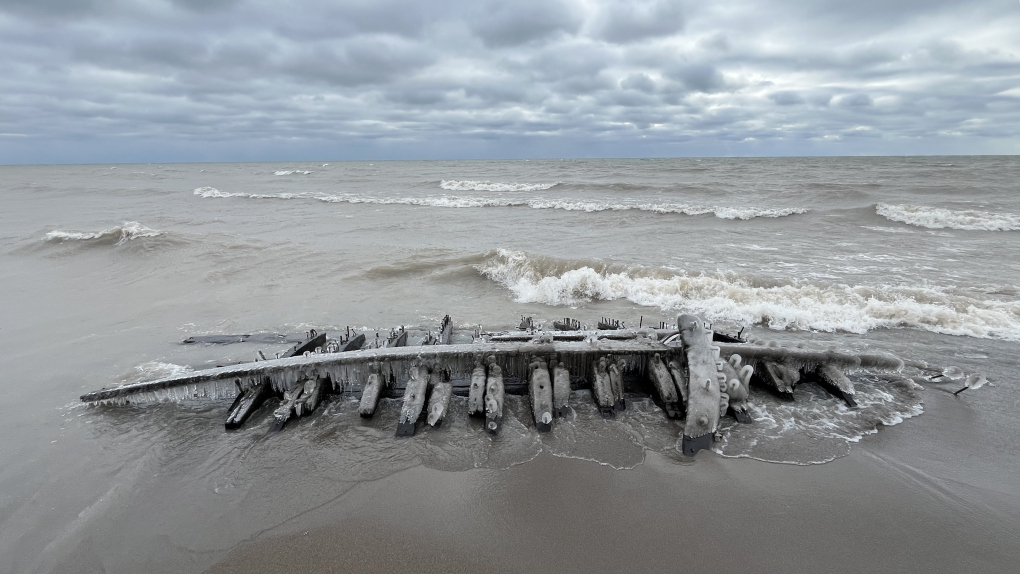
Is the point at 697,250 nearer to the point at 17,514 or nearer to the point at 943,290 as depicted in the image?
the point at 943,290

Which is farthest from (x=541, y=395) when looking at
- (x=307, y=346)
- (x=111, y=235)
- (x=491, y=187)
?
(x=491, y=187)

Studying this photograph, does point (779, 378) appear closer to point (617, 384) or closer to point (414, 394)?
point (617, 384)

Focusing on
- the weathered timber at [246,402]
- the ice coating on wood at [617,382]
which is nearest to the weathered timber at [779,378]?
the ice coating on wood at [617,382]

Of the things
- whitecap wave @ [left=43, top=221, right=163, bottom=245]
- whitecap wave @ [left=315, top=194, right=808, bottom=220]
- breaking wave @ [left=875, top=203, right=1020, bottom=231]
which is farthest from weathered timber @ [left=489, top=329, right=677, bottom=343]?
breaking wave @ [left=875, top=203, right=1020, bottom=231]

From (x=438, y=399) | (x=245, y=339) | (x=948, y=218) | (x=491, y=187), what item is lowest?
(x=245, y=339)

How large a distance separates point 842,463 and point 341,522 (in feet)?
17.8

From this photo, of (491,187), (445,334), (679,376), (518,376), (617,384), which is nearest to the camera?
(679,376)

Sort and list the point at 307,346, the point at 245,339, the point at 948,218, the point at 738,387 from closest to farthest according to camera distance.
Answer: the point at 738,387
the point at 307,346
the point at 245,339
the point at 948,218

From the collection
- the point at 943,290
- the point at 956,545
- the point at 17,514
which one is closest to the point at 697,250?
the point at 943,290

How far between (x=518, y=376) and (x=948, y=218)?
2656 centimetres

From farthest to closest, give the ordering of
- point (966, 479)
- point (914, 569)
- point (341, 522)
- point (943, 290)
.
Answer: point (943, 290) < point (966, 479) < point (341, 522) < point (914, 569)

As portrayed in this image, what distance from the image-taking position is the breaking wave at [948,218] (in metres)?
21.6

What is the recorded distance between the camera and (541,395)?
20.0 feet

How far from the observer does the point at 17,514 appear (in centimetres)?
475
